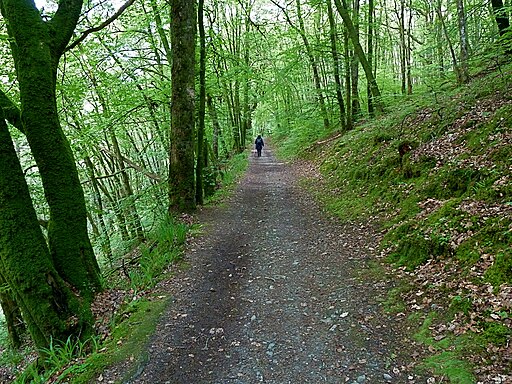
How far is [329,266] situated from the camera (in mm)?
6375

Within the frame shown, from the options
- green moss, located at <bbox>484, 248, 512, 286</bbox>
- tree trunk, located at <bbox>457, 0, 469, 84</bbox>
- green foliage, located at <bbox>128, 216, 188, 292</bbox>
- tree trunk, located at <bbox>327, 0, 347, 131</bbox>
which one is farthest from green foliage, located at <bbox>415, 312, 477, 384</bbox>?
tree trunk, located at <bbox>327, 0, 347, 131</bbox>

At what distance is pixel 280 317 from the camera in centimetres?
495

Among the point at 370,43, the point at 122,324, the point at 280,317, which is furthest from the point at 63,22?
the point at 370,43

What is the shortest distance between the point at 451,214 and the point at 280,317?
3.06m

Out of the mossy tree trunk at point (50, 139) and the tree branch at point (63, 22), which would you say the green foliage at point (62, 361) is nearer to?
the mossy tree trunk at point (50, 139)

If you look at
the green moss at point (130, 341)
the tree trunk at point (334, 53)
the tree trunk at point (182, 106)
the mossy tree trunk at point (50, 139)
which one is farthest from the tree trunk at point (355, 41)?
the green moss at point (130, 341)

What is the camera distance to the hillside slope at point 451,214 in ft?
12.3

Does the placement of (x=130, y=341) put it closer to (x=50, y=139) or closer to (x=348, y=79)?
(x=50, y=139)

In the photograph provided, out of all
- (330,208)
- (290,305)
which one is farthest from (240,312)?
(330,208)

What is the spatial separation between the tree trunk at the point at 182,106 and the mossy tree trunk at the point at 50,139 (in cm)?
366

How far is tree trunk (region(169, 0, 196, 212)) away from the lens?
977cm

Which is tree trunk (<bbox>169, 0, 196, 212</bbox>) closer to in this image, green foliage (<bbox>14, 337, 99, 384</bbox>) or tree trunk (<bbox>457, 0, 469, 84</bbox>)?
green foliage (<bbox>14, 337, 99, 384</bbox>)

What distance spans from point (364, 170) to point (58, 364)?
8.35m

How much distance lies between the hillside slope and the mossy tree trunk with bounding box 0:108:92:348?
15.6 ft
